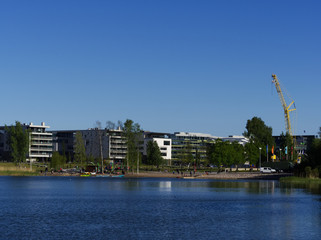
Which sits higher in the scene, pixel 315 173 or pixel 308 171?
pixel 308 171

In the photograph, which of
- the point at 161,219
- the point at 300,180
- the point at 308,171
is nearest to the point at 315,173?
→ the point at 308,171

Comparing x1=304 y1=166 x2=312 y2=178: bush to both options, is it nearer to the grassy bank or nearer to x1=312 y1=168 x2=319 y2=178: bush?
x1=312 y1=168 x2=319 y2=178: bush

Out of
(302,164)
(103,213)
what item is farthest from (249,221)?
(302,164)

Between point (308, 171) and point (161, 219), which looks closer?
point (161, 219)

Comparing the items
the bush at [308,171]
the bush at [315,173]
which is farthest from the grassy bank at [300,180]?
the bush at [308,171]

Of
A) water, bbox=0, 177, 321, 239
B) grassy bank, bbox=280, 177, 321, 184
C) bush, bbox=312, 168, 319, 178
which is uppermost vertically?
bush, bbox=312, 168, 319, 178

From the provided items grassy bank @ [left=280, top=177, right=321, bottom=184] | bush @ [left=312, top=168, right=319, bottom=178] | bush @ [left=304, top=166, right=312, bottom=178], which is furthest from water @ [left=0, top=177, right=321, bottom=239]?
bush @ [left=304, top=166, right=312, bottom=178]

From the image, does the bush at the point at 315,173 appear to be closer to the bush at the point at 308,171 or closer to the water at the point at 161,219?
the bush at the point at 308,171

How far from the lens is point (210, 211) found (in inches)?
2835

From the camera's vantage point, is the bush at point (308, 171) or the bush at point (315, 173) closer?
the bush at point (315, 173)

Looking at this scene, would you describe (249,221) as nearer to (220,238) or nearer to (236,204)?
(220,238)

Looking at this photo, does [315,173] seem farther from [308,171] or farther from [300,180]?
[300,180]

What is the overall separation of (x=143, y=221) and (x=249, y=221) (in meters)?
11.7

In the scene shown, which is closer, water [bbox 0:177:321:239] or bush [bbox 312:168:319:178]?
water [bbox 0:177:321:239]
